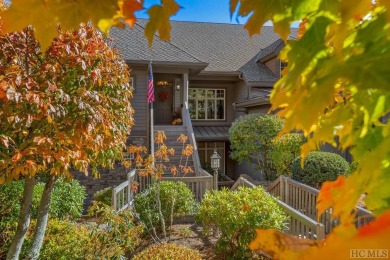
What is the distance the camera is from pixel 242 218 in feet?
17.5

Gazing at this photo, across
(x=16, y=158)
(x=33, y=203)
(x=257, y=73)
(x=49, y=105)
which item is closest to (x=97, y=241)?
(x=16, y=158)

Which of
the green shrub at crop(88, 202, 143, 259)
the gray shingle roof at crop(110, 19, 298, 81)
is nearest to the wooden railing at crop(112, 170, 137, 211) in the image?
the green shrub at crop(88, 202, 143, 259)

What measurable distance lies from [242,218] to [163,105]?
450 inches

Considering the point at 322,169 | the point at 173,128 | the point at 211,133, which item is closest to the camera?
the point at 322,169

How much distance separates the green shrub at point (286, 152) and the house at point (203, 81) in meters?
3.15

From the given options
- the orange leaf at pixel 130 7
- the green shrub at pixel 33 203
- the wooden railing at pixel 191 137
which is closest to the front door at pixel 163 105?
the wooden railing at pixel 191 137

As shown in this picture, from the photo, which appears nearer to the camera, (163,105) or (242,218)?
(242,218)

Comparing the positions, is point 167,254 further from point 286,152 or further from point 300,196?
point 286,152

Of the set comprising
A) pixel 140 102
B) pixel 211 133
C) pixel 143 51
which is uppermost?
pixel 143 51

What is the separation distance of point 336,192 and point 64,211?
27.0ft

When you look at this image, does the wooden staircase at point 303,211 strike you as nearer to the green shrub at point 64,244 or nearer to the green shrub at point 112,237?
the green shrub at point 112,237

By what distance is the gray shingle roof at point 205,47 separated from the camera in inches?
539

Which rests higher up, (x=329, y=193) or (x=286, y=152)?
(x=329, y=193)

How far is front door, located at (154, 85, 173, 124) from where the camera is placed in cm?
1590
